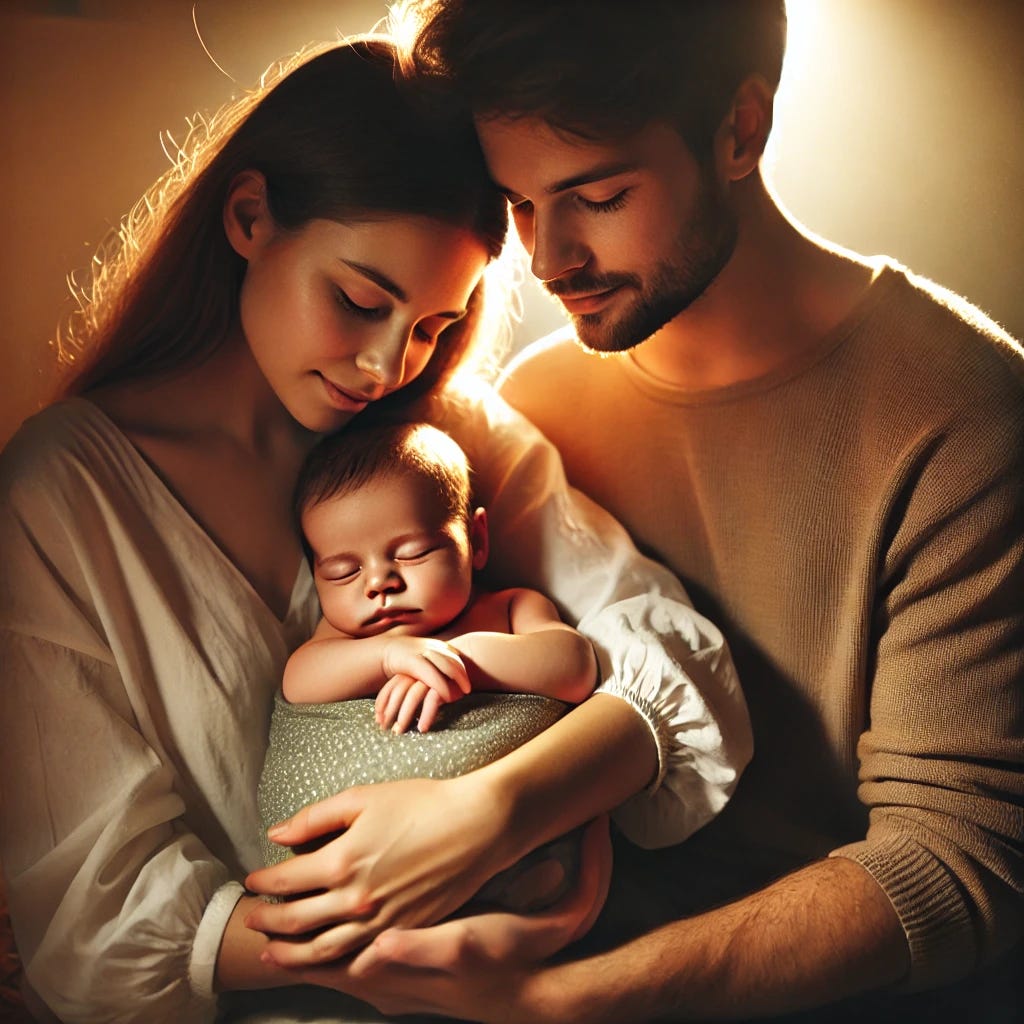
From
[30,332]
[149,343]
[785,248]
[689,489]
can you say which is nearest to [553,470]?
[689,489]

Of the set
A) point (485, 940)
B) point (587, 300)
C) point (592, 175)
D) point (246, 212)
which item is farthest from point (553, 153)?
point (485, 940)

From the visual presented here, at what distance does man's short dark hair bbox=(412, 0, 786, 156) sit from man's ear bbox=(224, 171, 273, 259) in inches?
7.5

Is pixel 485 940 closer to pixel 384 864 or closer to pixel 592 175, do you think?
pixel 384 864

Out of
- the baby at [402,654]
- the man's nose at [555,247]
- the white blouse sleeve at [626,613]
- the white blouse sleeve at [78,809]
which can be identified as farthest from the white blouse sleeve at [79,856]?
the man's nose at [555,247]

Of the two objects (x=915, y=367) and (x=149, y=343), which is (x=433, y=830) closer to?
(x=149, y=343)

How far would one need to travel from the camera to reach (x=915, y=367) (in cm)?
108

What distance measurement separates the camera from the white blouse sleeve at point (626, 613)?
1010mm

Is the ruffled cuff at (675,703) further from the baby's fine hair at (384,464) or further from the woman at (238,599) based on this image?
the baby's fine hair at (384,464)

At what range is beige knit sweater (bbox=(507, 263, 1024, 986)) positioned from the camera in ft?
3.40

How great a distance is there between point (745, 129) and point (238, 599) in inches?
26.7

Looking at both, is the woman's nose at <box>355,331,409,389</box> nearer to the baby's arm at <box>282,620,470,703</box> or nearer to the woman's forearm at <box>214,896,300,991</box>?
the baby's arm at <box>282,620,470,703</box>

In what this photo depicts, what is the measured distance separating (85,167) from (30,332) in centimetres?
16

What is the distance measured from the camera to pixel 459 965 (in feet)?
2.89

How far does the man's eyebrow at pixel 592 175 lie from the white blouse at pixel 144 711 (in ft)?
1.28
